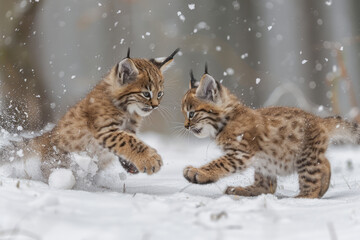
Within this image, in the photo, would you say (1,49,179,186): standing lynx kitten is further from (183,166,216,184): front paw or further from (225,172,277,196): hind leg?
(225,172,277,196): hind leg

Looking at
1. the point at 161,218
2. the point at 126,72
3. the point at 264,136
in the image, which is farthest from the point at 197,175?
the point at 161,218

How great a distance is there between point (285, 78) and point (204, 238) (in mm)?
12433

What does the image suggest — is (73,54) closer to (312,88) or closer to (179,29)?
(179,29)

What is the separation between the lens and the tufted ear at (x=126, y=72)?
5.64 metres

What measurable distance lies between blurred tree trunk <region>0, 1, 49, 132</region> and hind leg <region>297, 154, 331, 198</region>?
5.91 metres

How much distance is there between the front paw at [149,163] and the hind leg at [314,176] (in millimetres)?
1584

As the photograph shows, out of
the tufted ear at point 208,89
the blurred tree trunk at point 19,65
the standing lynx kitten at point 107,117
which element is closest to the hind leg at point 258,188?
the tufted ear at point 208,89

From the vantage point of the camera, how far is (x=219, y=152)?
5750 mm

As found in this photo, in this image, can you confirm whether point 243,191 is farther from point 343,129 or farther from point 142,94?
point 142,94

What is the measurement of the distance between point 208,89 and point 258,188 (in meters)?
1.31

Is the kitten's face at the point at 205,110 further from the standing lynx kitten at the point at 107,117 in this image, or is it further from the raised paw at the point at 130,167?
the raised paw at the point at 130,167

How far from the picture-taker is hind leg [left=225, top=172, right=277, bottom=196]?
593 cm

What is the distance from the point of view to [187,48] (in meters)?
15.2

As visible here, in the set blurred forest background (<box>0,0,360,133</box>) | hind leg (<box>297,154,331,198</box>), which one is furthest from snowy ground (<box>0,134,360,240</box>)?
blurred forest background (<box>0,0,360,133</box>)
